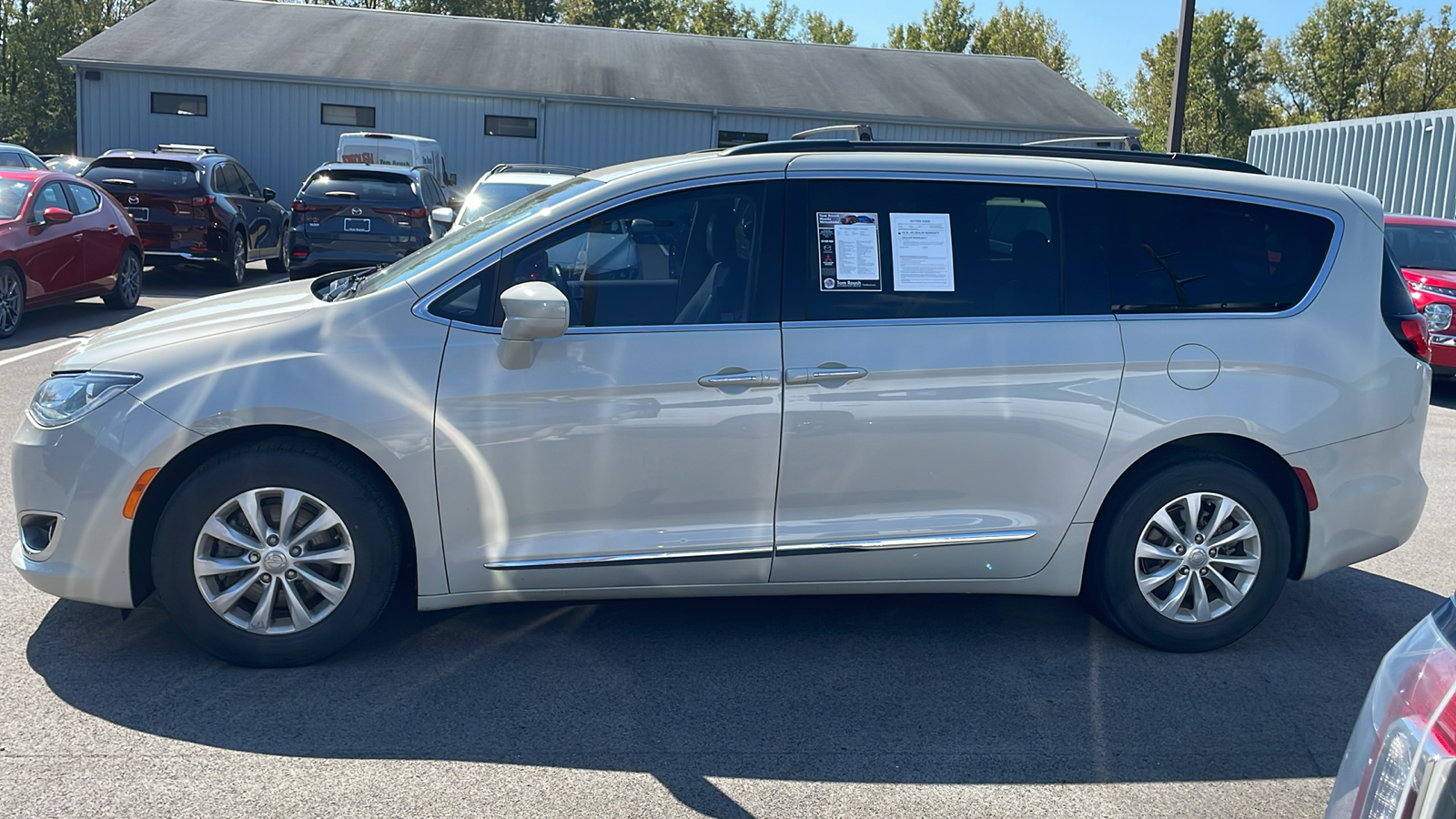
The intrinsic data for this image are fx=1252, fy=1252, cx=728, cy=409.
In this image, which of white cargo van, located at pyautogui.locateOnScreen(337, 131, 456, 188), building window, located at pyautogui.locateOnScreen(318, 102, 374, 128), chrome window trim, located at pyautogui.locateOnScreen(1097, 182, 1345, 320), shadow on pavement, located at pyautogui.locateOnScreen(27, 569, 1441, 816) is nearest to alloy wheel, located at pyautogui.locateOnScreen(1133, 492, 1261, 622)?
shadow on pavement, located at pyautogui.locateOnScreen(27, 569, 1441, 816)

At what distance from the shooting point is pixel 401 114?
29.0 meters

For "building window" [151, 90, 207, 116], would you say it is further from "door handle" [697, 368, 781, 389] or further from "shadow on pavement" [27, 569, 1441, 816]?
"door handle" [697, 368, 781, 389]

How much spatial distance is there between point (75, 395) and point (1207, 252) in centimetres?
400

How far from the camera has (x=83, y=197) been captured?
1285cm

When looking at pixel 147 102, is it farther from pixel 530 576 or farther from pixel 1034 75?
pixel 530 576

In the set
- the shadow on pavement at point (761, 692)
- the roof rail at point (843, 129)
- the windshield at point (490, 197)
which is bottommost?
the shadow on pavement at point (761, 692)

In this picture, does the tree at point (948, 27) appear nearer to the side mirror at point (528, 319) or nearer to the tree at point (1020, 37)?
the tree at point (1020, 37)

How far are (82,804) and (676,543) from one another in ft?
6.21

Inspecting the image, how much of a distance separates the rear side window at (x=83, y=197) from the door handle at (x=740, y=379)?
1076 cm

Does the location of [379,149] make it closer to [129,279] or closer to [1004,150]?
[129,279]

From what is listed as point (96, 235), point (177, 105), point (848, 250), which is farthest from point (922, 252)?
point (177, 105)

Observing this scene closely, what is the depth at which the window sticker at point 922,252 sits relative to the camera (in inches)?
174

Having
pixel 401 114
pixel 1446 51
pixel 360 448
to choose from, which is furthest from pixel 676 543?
pixel 1446 51

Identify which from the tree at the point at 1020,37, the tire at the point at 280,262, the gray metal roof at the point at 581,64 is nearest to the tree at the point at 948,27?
the tree at the point at 1020,37
